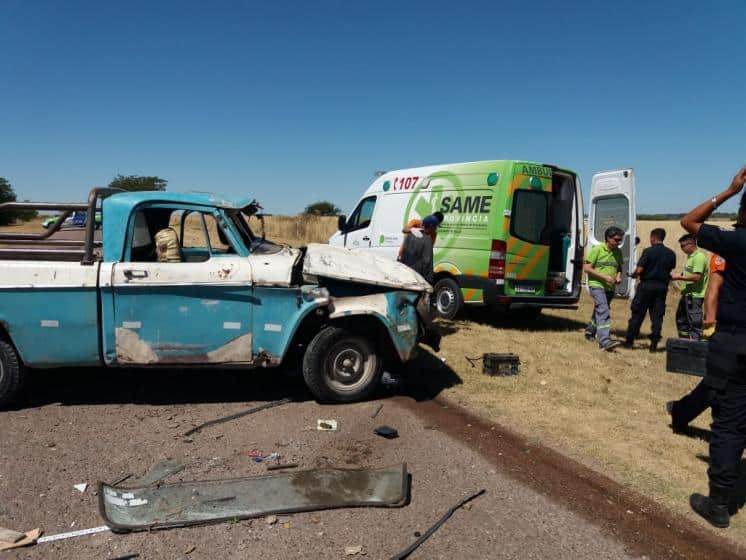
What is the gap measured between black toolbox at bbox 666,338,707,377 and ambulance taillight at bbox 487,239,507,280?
419 cm

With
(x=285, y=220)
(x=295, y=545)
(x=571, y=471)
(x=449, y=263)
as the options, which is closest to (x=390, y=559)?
(x=295, y=545)

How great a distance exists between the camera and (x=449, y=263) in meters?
9.48

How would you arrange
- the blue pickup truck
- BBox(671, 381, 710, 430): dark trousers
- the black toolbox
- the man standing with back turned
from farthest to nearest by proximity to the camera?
the man standing with back turned → the blue pickup truck → the black toolbox → BBox(671, 381, 710, 430): dark trousers

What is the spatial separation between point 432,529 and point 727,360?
81.8 inches

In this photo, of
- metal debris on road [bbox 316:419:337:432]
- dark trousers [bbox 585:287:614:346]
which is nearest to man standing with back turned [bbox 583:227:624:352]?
dark trousers [bbox 585:287:614:346]

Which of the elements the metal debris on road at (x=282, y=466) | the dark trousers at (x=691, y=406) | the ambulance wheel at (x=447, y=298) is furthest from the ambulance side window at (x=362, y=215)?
the metal debris on road at (x=282, y=466)

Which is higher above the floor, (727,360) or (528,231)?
(528,231)

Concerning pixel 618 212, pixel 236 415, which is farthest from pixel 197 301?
pixel 618 212

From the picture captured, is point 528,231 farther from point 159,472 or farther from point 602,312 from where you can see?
point 159,472

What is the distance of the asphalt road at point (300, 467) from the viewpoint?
3010 mm

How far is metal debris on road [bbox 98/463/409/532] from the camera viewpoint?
3193 mm

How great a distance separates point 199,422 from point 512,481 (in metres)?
2.69

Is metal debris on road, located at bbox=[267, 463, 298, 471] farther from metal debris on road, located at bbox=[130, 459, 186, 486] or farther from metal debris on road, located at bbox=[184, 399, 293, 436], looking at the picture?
metal debris on road, located at bbox=[184, 399, 293, 436]

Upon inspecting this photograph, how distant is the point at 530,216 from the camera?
892 centimetres
